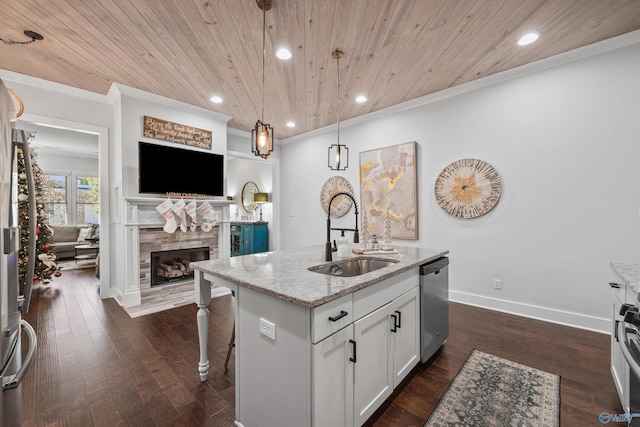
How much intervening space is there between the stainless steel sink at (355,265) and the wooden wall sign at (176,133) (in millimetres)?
3141

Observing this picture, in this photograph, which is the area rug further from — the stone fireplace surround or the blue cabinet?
the blue cabinet

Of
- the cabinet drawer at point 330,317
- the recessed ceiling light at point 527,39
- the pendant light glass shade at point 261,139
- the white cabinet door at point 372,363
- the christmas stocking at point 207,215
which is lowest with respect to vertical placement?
the white cabinet door at point 372,363

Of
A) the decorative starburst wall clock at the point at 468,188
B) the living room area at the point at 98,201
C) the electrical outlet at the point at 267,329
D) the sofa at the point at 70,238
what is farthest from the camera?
the sofa at the point at 70,238

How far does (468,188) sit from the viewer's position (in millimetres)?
3336

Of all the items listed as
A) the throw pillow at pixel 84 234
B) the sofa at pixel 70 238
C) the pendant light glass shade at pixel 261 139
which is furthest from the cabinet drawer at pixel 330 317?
the throw pillow at pixel 84 234

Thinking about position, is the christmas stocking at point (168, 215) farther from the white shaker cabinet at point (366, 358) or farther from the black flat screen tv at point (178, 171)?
the white shaker cabinet at point (366, 358)

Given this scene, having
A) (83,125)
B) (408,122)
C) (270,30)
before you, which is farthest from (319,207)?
(83,125)

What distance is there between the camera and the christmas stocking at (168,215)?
140 inches

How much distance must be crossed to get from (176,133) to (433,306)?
155 inches

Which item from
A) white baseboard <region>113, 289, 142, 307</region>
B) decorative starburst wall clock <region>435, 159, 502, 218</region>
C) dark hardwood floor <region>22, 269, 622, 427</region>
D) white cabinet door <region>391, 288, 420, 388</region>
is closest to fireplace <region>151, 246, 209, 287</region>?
white baseboard <region>113, 289, 142, 307</region>

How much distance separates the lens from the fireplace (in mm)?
3654

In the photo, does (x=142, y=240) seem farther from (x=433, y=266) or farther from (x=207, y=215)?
(x=433, y=266)

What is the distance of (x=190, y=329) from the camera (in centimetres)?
278

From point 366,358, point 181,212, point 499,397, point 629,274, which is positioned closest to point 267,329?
point 366,358
